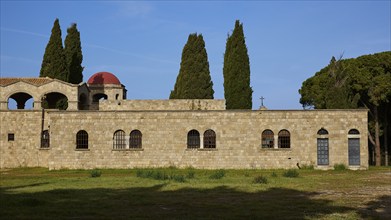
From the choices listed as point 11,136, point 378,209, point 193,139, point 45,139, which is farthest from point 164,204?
point 11,136

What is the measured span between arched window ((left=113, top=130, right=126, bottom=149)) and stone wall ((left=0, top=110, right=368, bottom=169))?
1.09 ft

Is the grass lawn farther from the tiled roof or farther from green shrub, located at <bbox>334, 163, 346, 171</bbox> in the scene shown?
the tiled roof

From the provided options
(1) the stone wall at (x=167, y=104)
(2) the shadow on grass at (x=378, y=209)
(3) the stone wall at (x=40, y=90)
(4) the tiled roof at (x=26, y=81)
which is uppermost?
(4) the tiled roof at (x=26, y=81)

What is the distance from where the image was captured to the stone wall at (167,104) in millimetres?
42375

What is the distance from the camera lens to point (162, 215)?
14.3 meters

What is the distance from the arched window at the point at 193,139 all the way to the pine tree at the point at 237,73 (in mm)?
10173

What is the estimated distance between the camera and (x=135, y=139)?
119ft

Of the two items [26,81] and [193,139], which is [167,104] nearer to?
[193,139]

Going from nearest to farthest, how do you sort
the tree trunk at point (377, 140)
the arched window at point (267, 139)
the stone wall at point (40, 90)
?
the arched window at point (267, 139) → the stone wall at point (40, 90) → the tree trunk at point (377, 140)

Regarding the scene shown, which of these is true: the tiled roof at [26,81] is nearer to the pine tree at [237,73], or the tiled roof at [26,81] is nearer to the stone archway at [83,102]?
the stone archway at [83,102]

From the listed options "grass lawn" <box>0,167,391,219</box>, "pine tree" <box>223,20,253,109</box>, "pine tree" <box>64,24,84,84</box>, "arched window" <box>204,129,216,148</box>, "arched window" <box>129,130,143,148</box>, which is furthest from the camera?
"pine tree" <box>64,24,84,84</box>

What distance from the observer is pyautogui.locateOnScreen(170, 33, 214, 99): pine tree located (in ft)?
172

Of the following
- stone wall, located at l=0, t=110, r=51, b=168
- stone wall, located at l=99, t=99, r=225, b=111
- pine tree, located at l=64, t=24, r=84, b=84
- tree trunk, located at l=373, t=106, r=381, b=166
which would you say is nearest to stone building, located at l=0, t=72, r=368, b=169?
stone wall, located at l=0, t=110, r=51, b=168

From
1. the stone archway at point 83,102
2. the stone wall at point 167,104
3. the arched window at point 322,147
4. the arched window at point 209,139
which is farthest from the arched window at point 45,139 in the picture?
the arched window at point 322,147
